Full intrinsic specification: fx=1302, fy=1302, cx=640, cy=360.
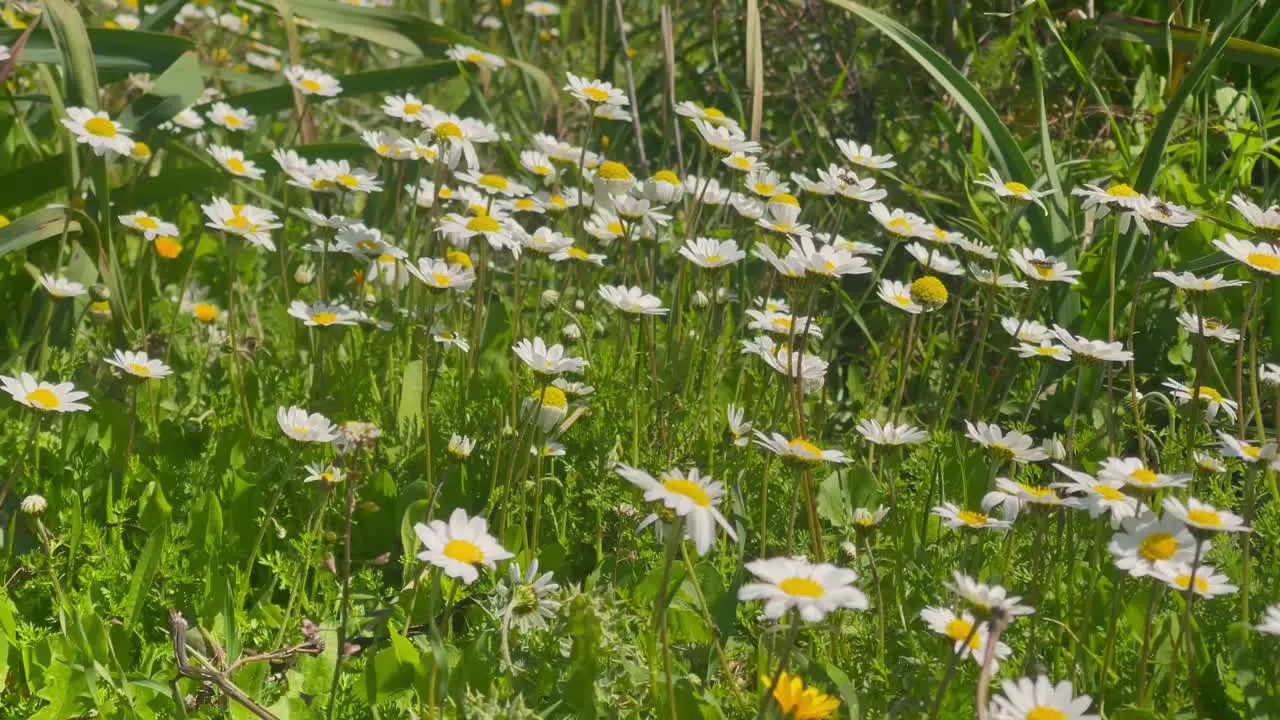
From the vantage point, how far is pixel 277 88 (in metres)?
2.92

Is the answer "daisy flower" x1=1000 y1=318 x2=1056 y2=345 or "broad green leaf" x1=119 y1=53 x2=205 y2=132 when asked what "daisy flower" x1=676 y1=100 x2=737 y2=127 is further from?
→ "broad green leaf" x1=119 y1=53 x2=205 y2=132

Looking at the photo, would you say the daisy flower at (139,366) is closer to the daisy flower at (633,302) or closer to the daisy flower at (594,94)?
the daisy flower at (633,302)

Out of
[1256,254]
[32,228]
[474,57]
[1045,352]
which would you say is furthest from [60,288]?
[1256,254]

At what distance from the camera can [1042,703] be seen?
1.26 m

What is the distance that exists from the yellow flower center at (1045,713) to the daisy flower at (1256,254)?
764 millimetres

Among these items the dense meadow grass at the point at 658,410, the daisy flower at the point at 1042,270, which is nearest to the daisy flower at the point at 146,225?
the dense meadow grass at the point at 658,410

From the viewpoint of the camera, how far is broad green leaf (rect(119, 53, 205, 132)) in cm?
253

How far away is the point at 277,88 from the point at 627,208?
1.03 metres

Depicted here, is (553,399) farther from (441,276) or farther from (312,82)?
(312,82)

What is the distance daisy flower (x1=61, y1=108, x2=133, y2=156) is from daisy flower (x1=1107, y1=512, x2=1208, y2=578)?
5.32 feet

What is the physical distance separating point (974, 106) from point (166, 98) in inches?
62.1

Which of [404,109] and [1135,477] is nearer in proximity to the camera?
[1135,477]

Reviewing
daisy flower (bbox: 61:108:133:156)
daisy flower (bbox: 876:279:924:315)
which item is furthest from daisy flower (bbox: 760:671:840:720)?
daisy flower (bbox: 61:108:133:156)

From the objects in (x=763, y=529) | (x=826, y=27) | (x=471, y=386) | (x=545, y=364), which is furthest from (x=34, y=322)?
(x=826, y=27)
